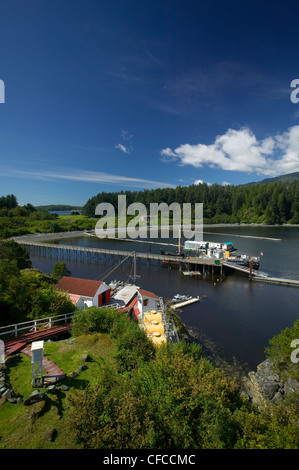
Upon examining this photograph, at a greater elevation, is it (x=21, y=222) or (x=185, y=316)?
(x=21, y=222)

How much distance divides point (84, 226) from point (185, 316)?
9770 centimetres

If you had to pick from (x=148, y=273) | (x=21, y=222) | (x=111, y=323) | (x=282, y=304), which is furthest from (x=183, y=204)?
(x=111, y=323)

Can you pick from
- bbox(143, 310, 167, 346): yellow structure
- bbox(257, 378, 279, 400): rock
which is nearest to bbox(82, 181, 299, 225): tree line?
bbox(143, 310, 167, 346): yellow structure

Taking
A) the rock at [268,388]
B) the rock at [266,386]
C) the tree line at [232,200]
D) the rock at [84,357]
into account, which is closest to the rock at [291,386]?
the rock at [266,386]

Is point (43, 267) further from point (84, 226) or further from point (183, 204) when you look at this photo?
point (183, 204)

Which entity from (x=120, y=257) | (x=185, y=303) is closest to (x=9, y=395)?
(x=185, y=303)

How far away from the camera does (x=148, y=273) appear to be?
48438 millimetres

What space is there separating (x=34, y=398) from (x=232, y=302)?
3040cm

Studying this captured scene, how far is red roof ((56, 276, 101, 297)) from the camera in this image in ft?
84.6

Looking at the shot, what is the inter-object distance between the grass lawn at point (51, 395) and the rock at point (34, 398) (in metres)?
0.14

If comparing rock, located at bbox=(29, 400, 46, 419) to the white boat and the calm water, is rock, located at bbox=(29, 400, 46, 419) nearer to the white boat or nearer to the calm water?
the calm water

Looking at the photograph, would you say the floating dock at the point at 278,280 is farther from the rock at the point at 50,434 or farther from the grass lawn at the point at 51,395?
the rock at the point at 50,434

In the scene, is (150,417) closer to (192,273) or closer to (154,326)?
(154,326)

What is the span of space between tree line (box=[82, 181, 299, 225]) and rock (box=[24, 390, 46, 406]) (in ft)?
457
